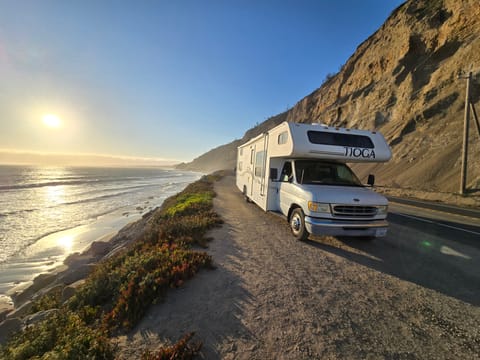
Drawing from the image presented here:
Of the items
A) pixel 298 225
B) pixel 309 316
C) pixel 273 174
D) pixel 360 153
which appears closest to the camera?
pixel 309 316

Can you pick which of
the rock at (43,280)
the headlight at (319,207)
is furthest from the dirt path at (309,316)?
the rock at (43,280)

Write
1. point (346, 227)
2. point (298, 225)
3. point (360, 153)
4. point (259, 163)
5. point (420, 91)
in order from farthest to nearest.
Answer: point (420, 91), point (259, 163), point (360, 153), point (298, 225), point (346, 227)

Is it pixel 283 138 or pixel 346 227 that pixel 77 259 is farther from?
pixel 346 227

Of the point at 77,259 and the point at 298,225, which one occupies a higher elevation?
the point at 298,225

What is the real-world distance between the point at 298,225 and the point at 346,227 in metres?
1.37

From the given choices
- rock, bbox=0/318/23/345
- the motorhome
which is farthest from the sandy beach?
the motorhome

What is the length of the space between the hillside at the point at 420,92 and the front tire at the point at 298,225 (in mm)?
14832

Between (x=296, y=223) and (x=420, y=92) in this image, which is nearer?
(x=296, y=223)

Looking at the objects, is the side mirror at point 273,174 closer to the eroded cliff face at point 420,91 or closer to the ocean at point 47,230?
the ocean at point 47,230

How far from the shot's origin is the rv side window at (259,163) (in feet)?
29.9

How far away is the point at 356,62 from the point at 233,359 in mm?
47115

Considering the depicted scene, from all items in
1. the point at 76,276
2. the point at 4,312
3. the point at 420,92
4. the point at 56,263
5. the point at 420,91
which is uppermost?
the point at 420,91

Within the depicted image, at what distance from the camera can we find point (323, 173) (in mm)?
6723

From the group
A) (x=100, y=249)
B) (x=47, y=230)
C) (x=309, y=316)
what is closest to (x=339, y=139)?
(x=309, y=316)
